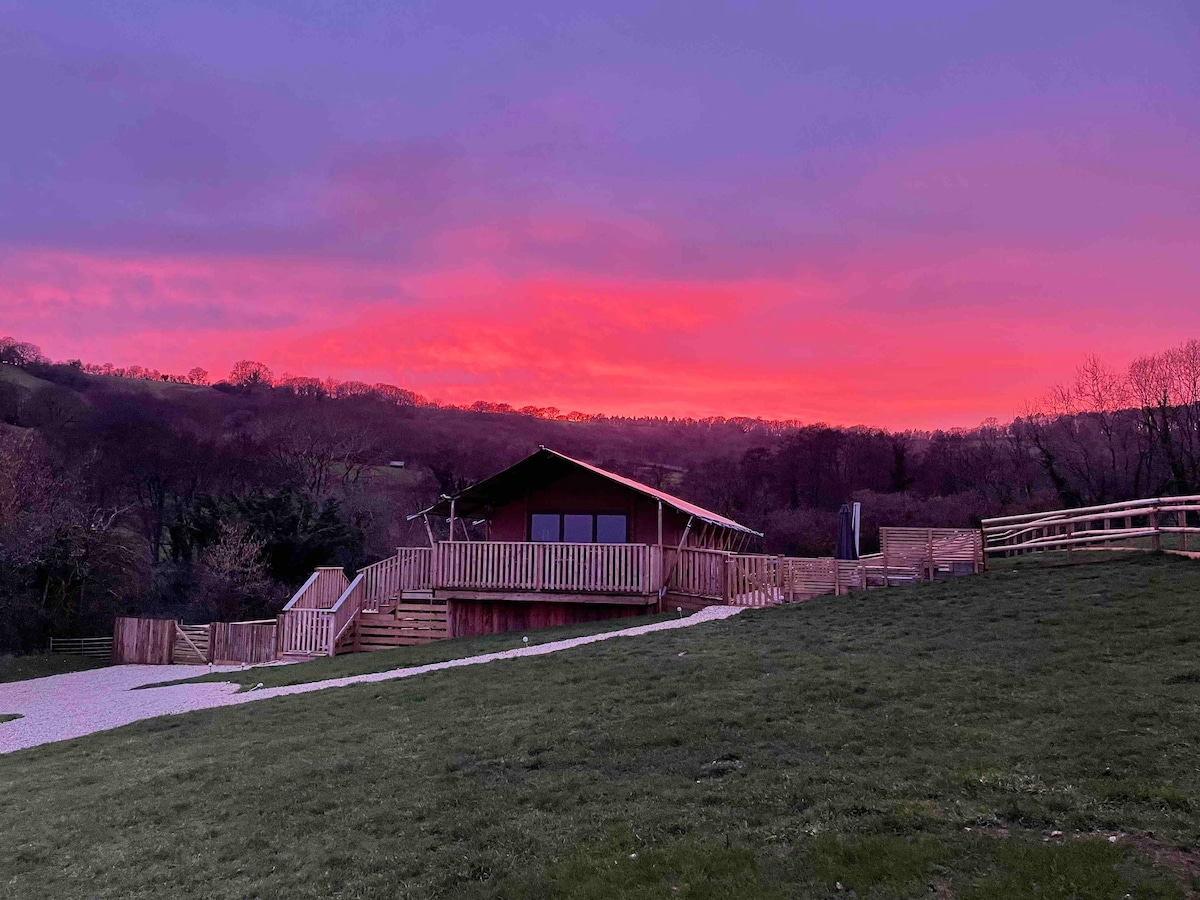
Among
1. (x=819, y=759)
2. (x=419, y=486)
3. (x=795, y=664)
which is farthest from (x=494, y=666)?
(x=419, y=486)

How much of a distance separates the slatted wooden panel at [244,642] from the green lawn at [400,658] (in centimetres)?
224

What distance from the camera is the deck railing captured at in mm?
22844

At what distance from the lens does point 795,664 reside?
12.1 metres

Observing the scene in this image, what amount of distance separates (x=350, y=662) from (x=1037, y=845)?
1669 cm

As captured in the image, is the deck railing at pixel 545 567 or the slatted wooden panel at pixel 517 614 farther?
the slatted wooden panel at pixel 517 614

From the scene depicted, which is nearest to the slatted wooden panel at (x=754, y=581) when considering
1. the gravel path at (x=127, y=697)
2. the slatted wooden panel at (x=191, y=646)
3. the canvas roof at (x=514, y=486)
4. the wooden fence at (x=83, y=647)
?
the gravel path at (x=127, y=697)

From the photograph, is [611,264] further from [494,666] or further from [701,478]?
[701,478]

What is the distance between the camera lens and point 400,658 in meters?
19.5

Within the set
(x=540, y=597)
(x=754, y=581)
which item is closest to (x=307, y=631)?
(x=540, y=597)

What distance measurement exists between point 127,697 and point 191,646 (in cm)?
789

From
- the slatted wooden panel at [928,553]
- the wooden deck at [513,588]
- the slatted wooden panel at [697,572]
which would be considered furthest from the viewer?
the slatted wooden panel at [697,572]

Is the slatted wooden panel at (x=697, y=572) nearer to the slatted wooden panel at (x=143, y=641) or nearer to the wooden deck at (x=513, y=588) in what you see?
the wooden deck at (x=513, y=588)

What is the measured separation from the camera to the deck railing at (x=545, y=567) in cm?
2284

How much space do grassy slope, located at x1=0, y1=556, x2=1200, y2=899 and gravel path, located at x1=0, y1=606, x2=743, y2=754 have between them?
2.39 meters
